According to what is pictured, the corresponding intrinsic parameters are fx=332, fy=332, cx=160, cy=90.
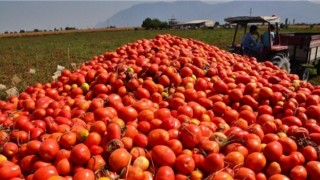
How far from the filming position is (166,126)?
4.01m

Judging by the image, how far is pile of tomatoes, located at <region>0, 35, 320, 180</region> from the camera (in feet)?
11.3

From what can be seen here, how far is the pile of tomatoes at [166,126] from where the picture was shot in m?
3.46

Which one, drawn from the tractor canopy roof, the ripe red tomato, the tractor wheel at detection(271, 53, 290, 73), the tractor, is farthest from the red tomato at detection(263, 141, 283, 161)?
the tractor

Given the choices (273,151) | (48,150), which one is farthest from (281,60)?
(48,150)

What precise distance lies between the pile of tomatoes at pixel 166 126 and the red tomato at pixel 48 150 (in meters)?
0.01

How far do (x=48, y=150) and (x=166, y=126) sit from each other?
137 cm

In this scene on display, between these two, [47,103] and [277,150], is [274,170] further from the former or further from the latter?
[47,103]

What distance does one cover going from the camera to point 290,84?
5.85m

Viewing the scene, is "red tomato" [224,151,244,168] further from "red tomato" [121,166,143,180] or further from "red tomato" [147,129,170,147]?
"red tomato" [121,166,143,180]

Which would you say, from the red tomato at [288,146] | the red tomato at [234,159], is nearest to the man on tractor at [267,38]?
the red tomato at [288,146]

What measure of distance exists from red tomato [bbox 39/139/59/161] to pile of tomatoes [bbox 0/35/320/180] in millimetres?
11

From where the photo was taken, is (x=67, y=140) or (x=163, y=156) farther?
(x=67, y=140)

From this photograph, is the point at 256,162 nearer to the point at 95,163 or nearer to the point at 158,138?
the point at 158,138

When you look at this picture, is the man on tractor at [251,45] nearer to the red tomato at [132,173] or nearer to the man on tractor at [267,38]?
the man on tractor at [267,38]
